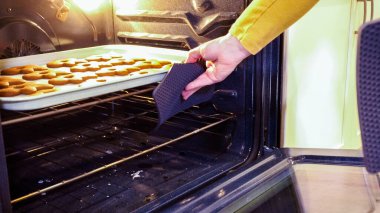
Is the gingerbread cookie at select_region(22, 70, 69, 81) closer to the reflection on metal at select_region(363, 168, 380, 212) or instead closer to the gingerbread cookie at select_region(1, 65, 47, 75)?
the gingerbread cookie at select_region(1, 65, 47, 75)

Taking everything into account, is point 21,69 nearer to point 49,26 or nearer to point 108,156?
point 49,26

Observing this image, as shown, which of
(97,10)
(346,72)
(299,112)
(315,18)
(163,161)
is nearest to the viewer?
(163,161)

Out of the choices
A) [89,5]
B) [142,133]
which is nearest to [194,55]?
[142,133]

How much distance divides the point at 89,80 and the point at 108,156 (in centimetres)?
22

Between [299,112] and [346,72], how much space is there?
0.57 meters

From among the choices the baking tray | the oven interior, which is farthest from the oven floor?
the baking tray

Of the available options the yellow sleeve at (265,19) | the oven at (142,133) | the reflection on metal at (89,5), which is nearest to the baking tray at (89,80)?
the oven at (142,133)

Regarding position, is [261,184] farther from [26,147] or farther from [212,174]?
[26,147]

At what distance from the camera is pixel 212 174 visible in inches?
39.0

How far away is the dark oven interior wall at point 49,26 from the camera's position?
3.52 ft

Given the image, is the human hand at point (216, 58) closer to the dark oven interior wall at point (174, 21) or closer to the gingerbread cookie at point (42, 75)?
the dark oven interior wall at point (174, 21)

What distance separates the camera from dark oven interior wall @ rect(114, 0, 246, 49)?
3.56 ft

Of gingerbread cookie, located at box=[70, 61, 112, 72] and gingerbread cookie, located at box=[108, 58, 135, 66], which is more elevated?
gingerbread cookie, located at box=[108, 58, 135, 66]

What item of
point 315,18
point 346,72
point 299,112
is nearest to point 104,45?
point 299,112
